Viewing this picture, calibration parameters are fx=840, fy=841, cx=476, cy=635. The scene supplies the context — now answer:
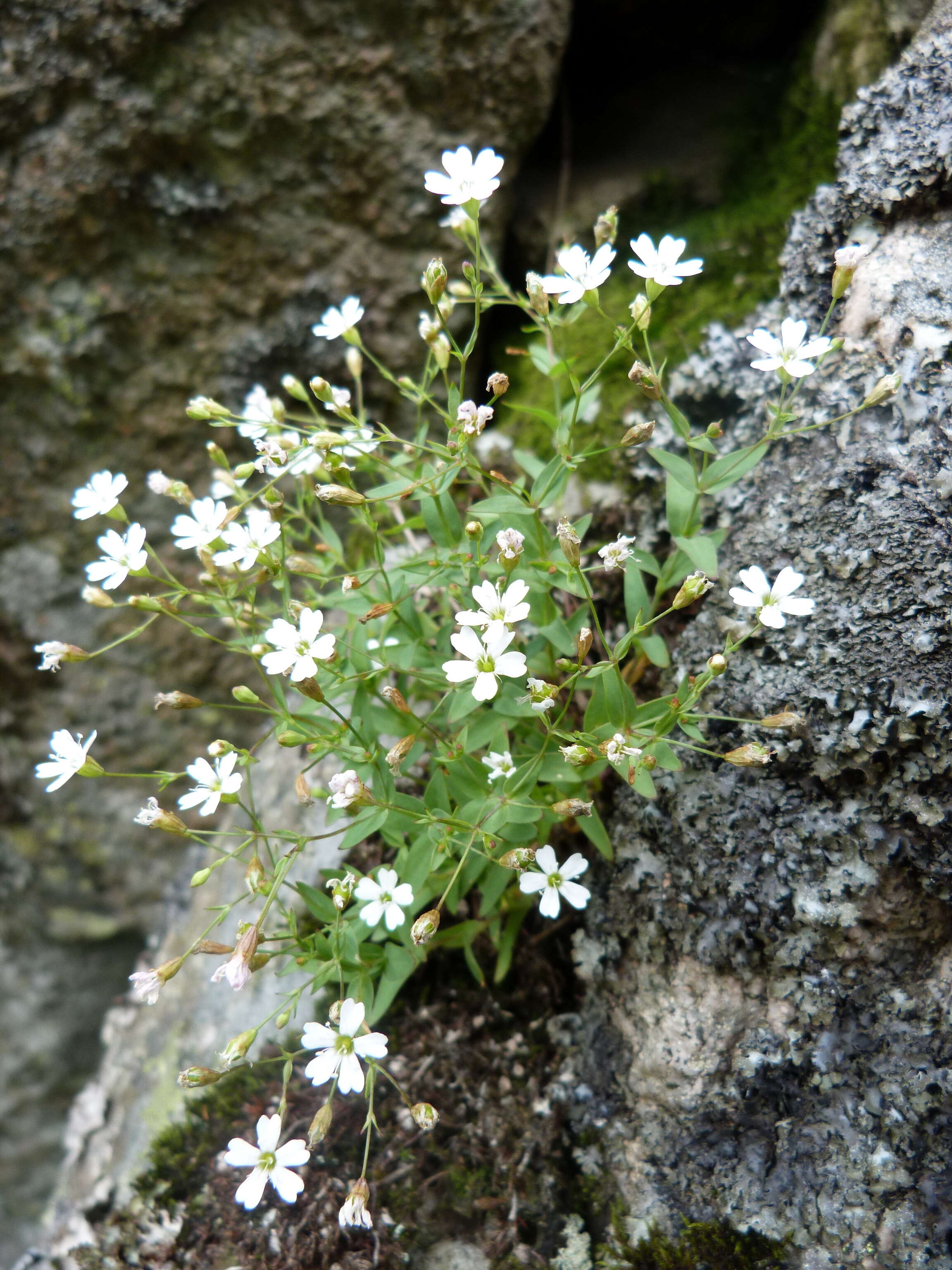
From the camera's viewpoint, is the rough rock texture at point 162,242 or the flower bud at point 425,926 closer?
the flower bud at point 425,926

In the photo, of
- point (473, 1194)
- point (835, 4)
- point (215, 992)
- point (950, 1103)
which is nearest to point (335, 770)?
point (215, 992)

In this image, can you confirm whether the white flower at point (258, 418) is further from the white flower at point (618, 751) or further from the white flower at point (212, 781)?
the white flower at point (618, 751)

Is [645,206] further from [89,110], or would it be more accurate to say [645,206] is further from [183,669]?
[183,669]

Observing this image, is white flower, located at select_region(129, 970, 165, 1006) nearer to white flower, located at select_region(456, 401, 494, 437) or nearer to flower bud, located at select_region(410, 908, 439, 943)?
flower bud, located at select_region(410, 908, 439, 943)

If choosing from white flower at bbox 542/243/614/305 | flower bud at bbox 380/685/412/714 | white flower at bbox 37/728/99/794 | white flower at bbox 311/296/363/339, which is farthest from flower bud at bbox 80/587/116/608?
white flower at bbox 542/243/614/305

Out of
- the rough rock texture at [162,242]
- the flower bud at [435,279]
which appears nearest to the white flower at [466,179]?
the flower bud at [435,279]

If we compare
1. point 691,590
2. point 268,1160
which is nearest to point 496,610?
point 691,590
